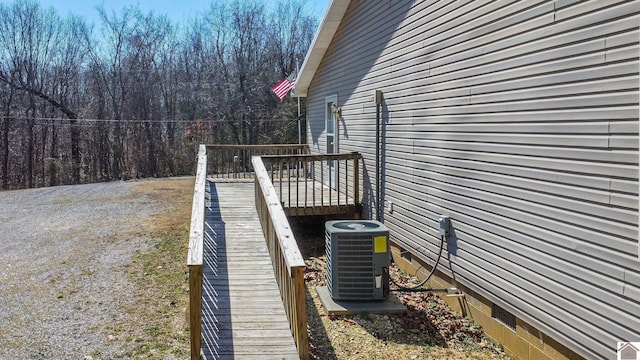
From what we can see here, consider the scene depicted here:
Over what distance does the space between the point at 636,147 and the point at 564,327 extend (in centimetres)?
144

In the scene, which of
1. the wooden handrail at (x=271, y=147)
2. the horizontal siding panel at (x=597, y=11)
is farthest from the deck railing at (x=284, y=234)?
the horizontal siding panel at (x=597, y=11)

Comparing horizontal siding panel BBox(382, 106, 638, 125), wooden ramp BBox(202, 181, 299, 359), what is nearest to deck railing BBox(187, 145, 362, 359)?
wooden ramp BBox(202, 181, 299, 359)

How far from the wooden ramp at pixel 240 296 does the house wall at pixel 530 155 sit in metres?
2.00

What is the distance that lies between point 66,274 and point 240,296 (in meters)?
3.39

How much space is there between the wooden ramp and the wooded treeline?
53.7 feet

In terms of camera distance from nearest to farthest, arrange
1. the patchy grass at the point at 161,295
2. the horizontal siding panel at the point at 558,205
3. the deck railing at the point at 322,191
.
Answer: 1. the horizontal siding panel at the point at 558,205
2. the patchy grass at the point at 161,295
3. the deck railing at the point at 322,191

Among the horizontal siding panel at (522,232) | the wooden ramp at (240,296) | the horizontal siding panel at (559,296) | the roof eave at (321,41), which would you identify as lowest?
the wooden ramp at (240,296)

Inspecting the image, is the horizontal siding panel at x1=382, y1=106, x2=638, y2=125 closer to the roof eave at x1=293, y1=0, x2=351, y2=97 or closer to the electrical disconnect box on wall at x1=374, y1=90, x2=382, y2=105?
the electrical disconnect box on wall at x1=374, y1=90, x2=382, y2=105

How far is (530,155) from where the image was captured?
394 centimetres

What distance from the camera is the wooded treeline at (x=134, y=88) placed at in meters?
22.4

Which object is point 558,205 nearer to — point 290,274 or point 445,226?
point 445,226

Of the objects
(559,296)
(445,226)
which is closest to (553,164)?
(559,296)

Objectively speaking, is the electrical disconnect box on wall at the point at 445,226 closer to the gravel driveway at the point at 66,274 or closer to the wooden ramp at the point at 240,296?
the wooden ramp at the point at 240,296

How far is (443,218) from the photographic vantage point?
539 centimetres
